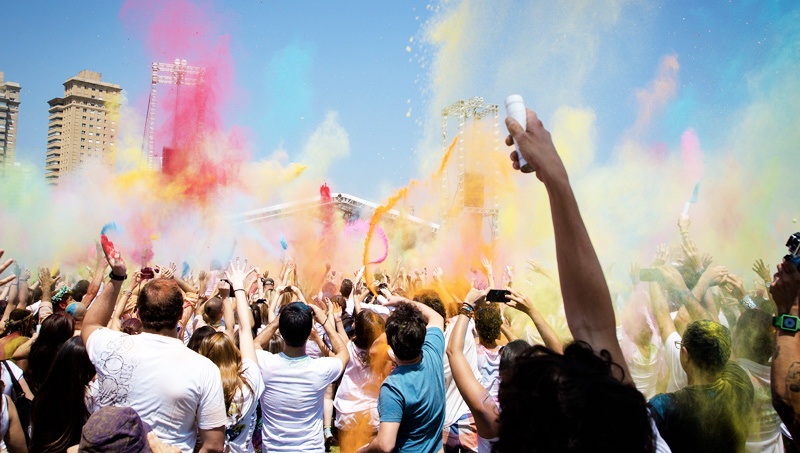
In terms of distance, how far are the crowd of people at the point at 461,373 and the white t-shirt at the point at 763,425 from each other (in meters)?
0.01

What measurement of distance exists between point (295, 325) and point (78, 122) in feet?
225

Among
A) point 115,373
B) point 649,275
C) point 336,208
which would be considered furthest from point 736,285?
point 336,208

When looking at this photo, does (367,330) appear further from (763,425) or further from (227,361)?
(763,425)

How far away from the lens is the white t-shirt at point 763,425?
3.06 m

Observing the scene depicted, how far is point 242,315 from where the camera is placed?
3.68m

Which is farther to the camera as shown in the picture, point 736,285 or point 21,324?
point 21,324

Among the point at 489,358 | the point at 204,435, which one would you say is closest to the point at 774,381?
the point at 489,358

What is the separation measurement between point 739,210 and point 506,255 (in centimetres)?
722

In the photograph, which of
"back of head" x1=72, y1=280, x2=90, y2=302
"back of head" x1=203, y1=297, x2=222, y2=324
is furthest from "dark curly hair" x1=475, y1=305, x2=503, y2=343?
"back of head" x1=72, y1=280, x2=90, y2=302

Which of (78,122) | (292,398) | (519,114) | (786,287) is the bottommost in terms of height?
(292,398)

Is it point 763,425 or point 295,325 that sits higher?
point 295,325

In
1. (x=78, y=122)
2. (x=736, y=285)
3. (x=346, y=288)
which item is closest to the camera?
(x=736, y=285)

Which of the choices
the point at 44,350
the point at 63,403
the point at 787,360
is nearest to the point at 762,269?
the point at 787,360

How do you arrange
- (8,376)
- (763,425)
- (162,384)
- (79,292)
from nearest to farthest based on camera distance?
(162,384) → (763,425) → (8,376) → (79,292)
